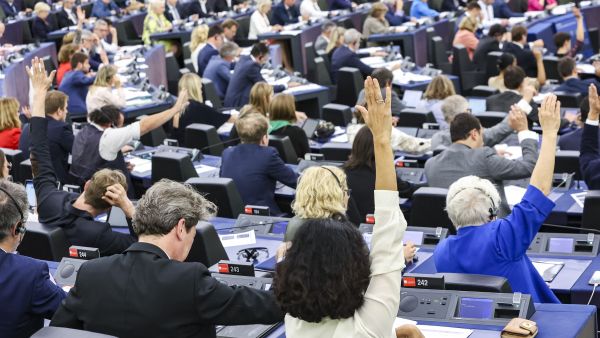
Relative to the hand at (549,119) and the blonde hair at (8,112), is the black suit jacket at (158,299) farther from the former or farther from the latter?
the blonde hair at (8,112)

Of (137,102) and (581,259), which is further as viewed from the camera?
(137,102)

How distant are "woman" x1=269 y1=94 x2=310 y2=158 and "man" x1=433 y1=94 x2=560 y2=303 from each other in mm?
4030

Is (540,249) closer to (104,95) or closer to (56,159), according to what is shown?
(56,159)

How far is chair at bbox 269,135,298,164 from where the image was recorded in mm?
8438

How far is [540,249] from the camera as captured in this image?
18.0 feet

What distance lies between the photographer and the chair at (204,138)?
9133 millimetres

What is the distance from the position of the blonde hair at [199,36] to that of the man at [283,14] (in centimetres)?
305

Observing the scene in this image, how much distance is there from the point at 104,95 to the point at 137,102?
814 millimetres

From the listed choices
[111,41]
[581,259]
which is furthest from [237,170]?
[111,41]

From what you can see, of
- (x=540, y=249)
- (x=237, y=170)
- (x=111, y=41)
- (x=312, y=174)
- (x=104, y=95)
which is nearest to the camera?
(x=312, y=174)

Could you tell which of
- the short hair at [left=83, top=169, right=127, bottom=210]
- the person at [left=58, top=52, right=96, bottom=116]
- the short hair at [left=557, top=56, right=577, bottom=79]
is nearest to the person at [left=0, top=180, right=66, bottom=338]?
the short hair at [left=83, top=169, right=127, bottom=210]

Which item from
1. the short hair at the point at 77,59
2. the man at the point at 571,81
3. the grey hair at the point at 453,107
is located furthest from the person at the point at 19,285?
the man at the point at 571,81

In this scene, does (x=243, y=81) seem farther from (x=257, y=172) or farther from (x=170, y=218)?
(x=170, y=218)

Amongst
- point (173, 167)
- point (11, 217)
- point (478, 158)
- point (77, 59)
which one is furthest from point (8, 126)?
point (11, 217)
